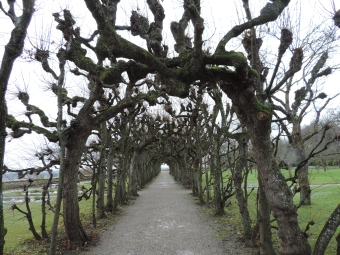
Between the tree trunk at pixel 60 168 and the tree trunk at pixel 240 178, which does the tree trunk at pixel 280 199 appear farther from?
the tree trunk at pixel 60 168

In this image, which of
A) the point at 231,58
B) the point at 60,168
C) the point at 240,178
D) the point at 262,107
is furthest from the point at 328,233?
the point at 60,168

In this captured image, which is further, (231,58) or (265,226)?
(265,226)

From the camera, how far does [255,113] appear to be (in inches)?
187

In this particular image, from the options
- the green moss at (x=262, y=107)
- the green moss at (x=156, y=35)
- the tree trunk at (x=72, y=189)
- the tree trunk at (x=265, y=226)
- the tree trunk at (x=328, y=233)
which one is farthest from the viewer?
the tree trunk at (x=72, y=189)

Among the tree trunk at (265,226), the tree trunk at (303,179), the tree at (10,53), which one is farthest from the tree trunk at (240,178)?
the tree at (10,53)

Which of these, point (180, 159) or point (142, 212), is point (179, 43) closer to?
point (142, 212)

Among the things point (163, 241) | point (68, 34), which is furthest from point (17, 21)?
point (163, 241)

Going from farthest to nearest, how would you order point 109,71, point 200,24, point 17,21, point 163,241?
point 163,241 < point 109,71 < point 17,21 < point 200,24

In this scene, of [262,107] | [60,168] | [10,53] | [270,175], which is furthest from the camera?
[60,168]

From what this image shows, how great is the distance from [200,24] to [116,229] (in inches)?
323

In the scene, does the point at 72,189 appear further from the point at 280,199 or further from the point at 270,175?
the point at 280,199

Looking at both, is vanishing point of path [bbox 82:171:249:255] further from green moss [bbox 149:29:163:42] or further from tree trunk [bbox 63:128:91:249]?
green moss [bbox 149:29:163:42]

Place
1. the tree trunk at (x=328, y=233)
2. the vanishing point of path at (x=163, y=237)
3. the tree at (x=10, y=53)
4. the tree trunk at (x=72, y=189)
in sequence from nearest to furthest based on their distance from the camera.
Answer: the tree trunk at (x=328, y=233) → the tree at (x=10, y=53) → the vanishing point of path at (x=163, y=237) → the tree trunk at (x=72, y=189)

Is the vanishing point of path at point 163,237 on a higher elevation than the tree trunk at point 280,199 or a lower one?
lower
